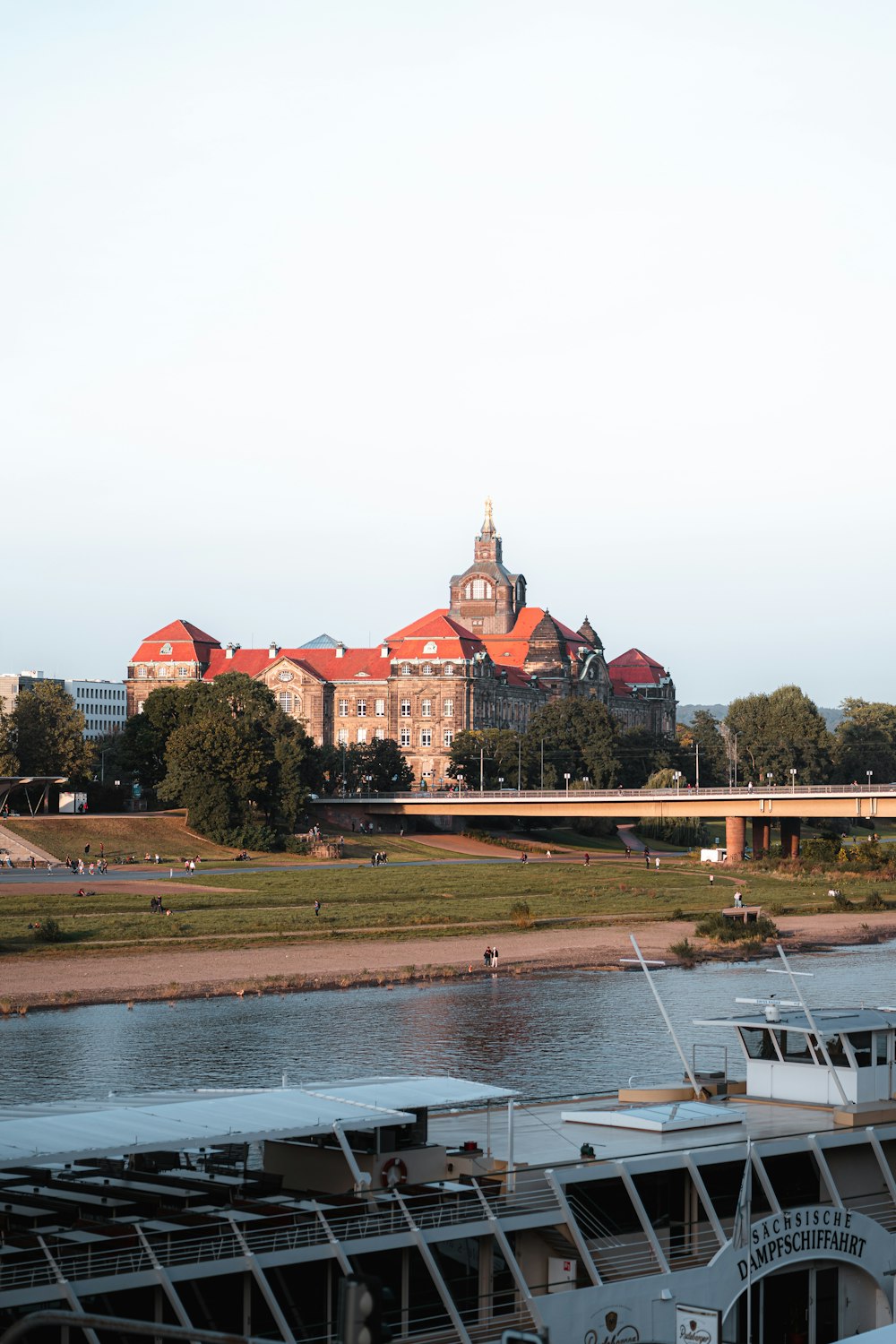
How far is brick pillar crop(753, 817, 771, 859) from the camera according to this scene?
153m

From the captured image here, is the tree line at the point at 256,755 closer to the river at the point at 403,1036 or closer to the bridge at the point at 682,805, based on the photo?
the bridge at the point at 682,805

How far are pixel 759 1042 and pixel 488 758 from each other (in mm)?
158517

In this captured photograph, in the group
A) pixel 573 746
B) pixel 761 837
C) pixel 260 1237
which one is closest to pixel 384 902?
pixel 761 837

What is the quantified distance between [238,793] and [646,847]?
157 ft

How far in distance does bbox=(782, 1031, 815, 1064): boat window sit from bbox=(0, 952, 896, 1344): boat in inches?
26.7

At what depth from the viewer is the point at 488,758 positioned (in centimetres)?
18925

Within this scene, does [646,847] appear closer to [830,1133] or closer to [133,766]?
[133,766]

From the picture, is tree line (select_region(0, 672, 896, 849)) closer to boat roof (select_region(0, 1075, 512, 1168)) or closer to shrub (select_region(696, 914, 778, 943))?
shrub (select_region(696, 914, 778, 943))

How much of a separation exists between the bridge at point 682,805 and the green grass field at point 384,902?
6.43 m

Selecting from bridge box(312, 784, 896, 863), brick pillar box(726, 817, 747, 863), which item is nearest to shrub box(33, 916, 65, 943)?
bridge box(312, 784, 896, 863)

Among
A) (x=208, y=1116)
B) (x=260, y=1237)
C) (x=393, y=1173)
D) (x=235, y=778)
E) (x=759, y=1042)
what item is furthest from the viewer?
(x=235, y=778)

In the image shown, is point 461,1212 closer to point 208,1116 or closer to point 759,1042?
point 208,1116

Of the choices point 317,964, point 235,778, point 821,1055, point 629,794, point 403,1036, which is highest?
point 235,778

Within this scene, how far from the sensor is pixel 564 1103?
3067cm
